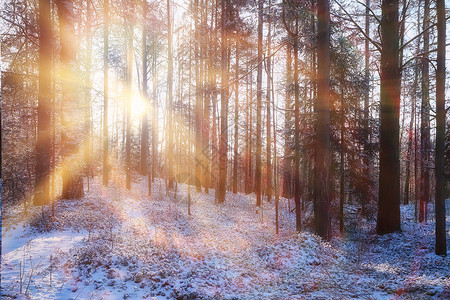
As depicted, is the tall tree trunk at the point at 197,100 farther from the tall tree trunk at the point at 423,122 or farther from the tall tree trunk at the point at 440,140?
the tall tree trunk at the point at 423,122

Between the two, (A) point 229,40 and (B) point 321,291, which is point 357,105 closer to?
(A) point 229,40

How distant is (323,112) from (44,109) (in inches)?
428

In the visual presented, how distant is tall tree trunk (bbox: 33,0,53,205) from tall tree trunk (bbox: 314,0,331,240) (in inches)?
410

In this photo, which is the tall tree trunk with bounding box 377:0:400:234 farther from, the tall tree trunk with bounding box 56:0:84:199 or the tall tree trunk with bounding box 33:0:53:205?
the tall tree trunk with bounding box 33:0:53:205

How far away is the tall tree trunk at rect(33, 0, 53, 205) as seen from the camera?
9.52m

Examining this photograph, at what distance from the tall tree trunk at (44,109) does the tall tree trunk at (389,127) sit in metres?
13.9

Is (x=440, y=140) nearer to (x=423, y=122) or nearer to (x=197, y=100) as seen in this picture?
(x=423, y=122)

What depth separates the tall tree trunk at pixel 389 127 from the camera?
423 inches

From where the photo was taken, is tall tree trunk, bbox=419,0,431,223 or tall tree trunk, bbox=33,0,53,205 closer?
tall tree trunk, bbox=33,0,53,205

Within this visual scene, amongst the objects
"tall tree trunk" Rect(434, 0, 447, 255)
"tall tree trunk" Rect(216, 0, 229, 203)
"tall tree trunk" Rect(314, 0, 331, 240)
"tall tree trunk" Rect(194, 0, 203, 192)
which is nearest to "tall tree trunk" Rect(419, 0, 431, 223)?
"tall tree trunk" Rect(434, 0, 447, 255)

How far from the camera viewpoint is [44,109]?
387 inches

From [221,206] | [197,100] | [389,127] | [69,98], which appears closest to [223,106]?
[197,100]

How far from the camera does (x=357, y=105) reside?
13.3 meters

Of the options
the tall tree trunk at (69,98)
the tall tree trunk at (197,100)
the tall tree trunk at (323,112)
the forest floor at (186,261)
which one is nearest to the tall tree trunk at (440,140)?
the forest floor at (186,261)
